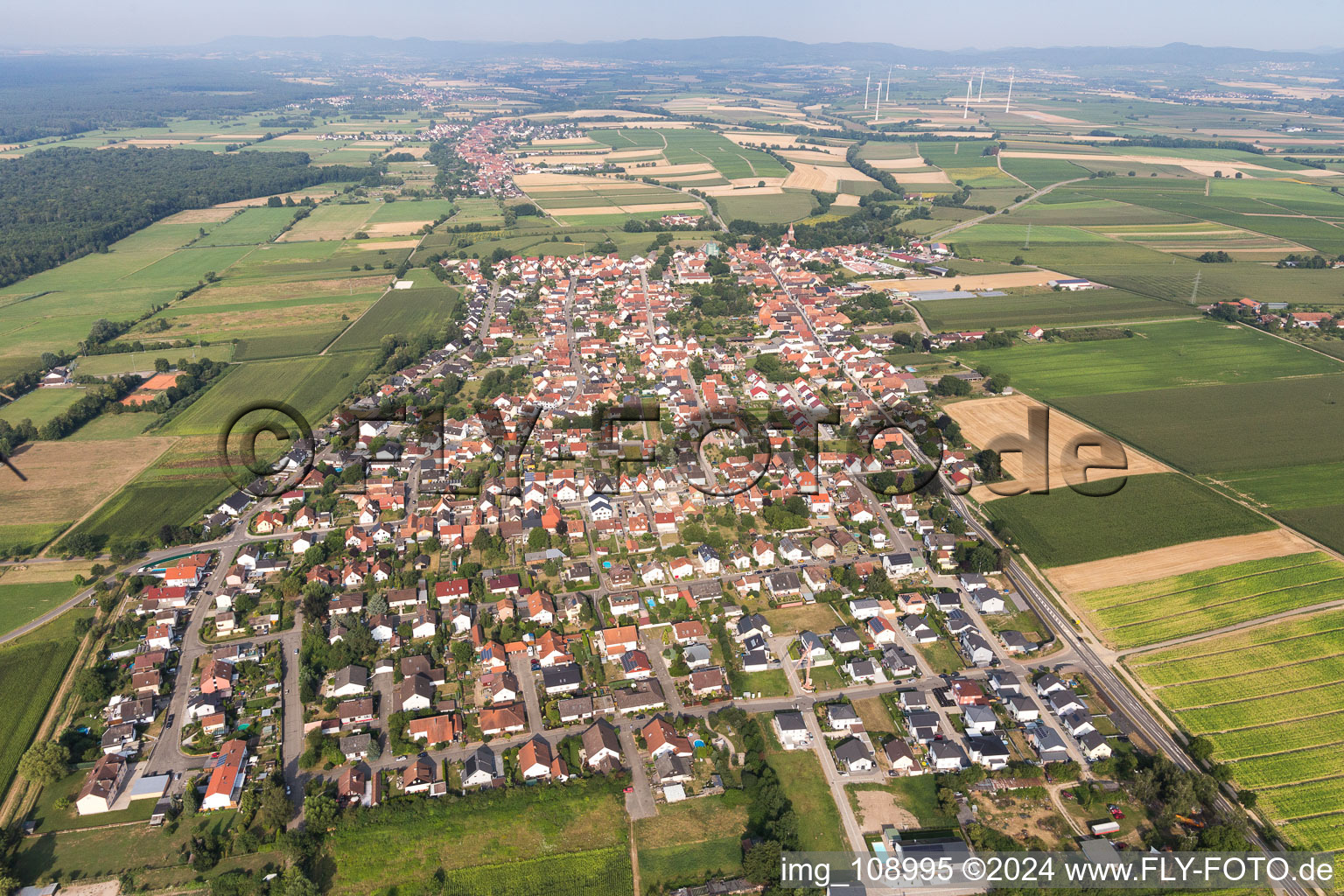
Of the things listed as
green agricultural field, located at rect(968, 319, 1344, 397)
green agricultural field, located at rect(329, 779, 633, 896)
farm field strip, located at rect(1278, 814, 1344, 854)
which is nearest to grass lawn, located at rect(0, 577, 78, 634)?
green agricultural field, located at rect(329, 779, 633, 896)

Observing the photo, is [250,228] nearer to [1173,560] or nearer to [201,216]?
[201,216]

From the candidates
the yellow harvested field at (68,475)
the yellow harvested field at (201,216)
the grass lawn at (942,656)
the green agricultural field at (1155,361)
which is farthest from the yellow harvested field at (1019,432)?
the yellow harvested field at (201,216)

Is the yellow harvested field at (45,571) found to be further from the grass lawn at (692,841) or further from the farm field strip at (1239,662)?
the farm field strip at (1239,662)

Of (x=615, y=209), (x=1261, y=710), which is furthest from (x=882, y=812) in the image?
(x=615, y=209)

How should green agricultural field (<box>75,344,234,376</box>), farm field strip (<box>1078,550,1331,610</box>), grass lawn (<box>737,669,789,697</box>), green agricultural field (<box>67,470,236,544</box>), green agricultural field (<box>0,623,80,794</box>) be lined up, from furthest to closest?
green agricultural field (<box>75,344,234,376</box>), green agricultural field (<box>67,470,236,544</box>), farm field strip (<box>1078,550,1331,610</box>), grass lawn (<box>737,669,789,697</box>), green agricultural field (<box>0,623,80,794</box>)

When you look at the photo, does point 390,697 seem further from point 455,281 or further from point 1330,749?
point 455,281

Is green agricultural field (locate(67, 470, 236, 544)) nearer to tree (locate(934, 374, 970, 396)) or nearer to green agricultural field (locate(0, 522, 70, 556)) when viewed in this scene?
green agricultural field (locate(0, 522, 70, 556))
